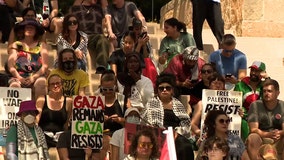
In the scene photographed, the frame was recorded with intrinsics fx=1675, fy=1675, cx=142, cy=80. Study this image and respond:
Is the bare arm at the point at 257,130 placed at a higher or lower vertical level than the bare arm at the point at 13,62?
lower

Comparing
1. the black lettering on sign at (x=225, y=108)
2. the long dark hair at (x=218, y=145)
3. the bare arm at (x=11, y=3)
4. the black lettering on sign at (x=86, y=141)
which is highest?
the bare arm at (x=11, y=3)

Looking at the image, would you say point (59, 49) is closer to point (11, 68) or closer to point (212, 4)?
point (11, 68)

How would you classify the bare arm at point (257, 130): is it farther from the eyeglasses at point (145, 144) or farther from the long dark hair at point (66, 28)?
the long dark hair at point (66, 28)

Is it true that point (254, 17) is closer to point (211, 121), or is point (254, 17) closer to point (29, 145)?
point (211, 121)

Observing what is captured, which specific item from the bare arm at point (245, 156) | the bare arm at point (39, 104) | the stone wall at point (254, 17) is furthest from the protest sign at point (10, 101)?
the stone wall at point (254, 17)

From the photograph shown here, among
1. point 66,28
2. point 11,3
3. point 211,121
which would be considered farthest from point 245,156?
point 11,3

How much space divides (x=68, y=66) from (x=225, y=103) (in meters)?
2.12

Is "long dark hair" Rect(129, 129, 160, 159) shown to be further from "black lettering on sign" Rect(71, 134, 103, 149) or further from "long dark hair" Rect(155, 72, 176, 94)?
"long dark hair" Rect(155, 72, 176, 94)

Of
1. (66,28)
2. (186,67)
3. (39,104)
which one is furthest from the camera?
(186,67)

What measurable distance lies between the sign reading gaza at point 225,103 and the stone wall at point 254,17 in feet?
22.4

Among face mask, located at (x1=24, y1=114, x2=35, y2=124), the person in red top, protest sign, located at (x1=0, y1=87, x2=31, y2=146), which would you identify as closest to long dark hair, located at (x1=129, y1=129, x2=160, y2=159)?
face mask, located at (x1=24, y1=114, x2=35, y2=124)

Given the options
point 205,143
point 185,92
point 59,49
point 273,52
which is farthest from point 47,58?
point 273,52

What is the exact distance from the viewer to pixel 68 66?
21750mm

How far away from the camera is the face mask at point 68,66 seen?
21.7 m
